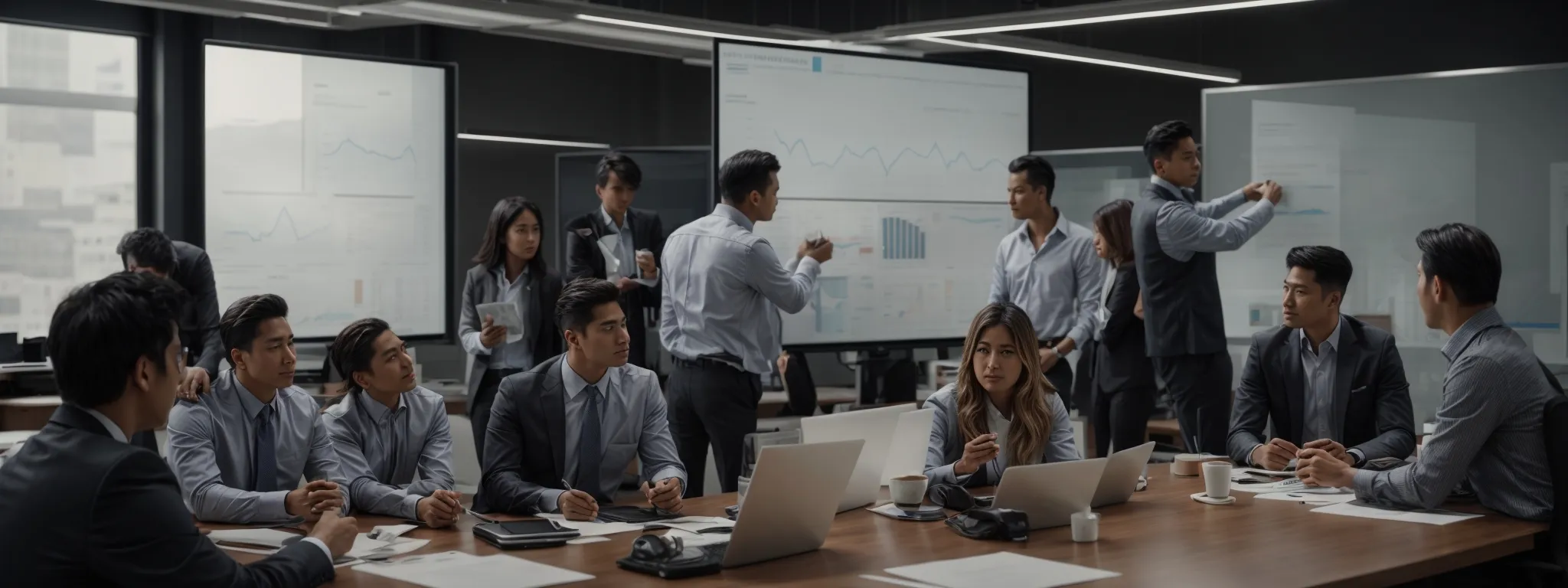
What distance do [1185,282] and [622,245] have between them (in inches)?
92.3

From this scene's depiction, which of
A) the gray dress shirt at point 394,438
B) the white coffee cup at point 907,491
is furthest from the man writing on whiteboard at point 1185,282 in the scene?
the gray dress shirt at point 394,438

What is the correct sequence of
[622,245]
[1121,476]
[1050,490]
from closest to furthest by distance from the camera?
1. [1050,490]
2. [1121,476]
3. [622,245]

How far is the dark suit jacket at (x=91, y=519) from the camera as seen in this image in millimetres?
2055

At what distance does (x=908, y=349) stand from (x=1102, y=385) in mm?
1257

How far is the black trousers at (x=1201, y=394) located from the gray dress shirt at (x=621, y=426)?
2.27 meters

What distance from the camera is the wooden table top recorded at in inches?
98.0

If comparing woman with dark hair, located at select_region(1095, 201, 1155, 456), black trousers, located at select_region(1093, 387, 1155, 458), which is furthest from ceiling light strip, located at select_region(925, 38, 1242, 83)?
black trousers, located at select_region(1093, 387, 1155, 458)

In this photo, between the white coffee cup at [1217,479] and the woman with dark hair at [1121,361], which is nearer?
the white coffee cup at [1217,479]

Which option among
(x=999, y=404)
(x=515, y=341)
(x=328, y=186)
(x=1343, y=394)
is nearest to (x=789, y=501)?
(x=999, y=404)

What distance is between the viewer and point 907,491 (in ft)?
10.6

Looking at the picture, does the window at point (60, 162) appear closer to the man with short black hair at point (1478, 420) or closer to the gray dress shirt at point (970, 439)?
the gray dress shirt at point (970, 439)

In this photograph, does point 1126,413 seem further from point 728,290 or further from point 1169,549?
point 1169,549

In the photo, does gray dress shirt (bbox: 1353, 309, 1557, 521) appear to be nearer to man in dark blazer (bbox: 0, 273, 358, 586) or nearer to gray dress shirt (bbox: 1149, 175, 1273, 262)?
gray dress shirt (bbox: 1149, 175, 1273, 262)

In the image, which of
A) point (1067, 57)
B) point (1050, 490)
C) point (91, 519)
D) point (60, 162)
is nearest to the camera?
point (91, 519)
